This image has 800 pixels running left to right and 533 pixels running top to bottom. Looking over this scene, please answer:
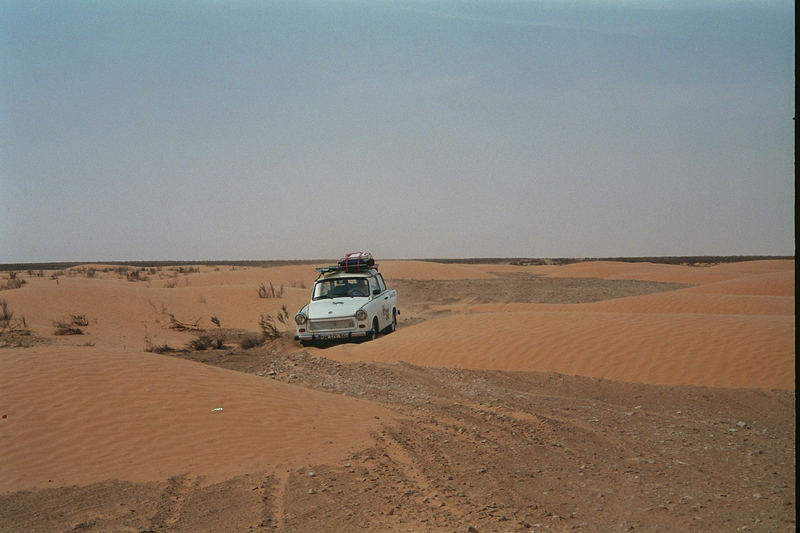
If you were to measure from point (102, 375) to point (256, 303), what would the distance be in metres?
19.4

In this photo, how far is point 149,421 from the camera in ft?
25.6

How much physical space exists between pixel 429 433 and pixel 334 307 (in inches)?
340

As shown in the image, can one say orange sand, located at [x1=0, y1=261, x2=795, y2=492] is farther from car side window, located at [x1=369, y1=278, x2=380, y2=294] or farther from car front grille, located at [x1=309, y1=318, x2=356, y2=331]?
car side window, located at [x1=369, y1=278, x2=380, y2=294]

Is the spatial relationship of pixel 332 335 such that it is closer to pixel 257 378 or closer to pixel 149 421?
pixel 257 378

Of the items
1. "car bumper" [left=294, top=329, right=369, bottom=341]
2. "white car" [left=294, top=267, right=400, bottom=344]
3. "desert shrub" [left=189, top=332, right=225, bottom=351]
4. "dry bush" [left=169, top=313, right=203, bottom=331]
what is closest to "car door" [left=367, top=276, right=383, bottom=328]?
"white car" [left=294, top=267, right=400, bottom=344]

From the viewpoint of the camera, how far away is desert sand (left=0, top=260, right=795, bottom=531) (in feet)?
18.2

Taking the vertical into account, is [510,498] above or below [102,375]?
below

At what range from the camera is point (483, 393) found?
11.1 metres

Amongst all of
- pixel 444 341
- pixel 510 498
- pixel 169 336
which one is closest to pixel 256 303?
pixel 169 336

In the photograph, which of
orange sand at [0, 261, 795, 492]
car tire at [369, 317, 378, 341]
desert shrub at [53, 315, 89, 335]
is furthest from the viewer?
desert shrub at [53, 315, 89, 335]

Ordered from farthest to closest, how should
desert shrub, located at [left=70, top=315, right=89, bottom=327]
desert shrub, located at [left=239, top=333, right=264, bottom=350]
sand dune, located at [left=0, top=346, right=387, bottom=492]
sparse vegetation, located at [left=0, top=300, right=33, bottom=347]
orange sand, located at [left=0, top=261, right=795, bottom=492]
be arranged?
desert shrub, located at [left=70, top=315, right=89, bottom=327] → desert shrub, located at [left=239, top=333, right=264, bottom=350] → sparse vegetation, located at [left=0, top=300, right=33, bottom=347] → orange sand, located at [left=0, top=261, right=795, bottom=492] → sand dune, located at [left=0, top=346, right=387, bottom=492]

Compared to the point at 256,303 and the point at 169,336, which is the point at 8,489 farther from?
the point at 256,303

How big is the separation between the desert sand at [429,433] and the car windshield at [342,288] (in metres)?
1.53

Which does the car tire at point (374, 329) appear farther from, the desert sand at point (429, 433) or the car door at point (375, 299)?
the desert sand at point (429, 433)
